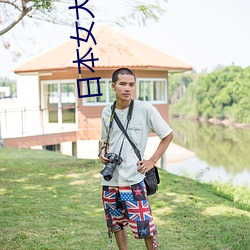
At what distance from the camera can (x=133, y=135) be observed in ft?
10.6

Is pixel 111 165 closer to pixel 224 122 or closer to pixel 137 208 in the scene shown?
pixel 137 208

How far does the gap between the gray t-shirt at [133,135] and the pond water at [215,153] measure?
11.0 meters

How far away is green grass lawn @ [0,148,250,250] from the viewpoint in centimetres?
444

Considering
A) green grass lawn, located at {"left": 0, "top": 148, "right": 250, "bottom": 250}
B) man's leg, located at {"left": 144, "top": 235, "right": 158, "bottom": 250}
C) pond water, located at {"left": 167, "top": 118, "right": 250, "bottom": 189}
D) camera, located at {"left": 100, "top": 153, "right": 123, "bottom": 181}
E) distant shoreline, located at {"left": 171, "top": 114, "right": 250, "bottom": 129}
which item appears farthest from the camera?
distant shoreline, located at {"left": 171, "top": 114, "right": 250, "bottom": 129}

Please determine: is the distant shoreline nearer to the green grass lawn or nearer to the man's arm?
the green grass lawn

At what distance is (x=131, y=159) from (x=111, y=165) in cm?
15

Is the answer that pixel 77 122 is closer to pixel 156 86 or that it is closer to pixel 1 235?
pixel 156 86

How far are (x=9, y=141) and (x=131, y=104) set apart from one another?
12.5 meters

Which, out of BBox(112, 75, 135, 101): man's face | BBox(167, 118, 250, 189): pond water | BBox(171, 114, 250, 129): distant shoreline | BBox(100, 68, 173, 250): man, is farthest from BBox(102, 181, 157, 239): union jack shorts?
BBox(171, 114, 250, 129): distant shoreline

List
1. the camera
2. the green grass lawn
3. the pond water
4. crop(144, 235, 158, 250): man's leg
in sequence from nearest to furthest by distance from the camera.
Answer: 1. the camera
2. crop(144, 235, 158, 250): man's leg
3. the green grass lawn
4. the pond water

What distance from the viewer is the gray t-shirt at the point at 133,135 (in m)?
3.22

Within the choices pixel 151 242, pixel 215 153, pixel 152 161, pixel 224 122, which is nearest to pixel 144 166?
pixel 152 161

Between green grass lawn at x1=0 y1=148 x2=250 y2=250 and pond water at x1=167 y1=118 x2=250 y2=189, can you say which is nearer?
green grass lawn at x1=0 y1=148 x2=250 y2=250

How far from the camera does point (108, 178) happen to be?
3.23 meters
